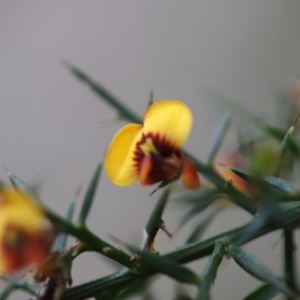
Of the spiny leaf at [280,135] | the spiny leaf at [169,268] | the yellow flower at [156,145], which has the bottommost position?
the spiny leaf at [169,268]

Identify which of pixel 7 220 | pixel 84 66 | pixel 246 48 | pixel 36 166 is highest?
pixel 246 48

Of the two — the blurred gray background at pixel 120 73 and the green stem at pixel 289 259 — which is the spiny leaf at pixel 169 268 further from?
the blurred gray background at pixel 120 73

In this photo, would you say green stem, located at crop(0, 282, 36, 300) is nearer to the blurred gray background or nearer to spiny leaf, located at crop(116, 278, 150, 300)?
spiny leaf, located at crop(116, 278, 150, 300)

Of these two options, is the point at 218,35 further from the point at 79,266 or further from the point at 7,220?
the point at 7,220

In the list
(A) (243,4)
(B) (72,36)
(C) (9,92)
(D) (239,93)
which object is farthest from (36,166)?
(A) (243,4)

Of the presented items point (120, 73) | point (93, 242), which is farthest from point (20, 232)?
point (120, 73)

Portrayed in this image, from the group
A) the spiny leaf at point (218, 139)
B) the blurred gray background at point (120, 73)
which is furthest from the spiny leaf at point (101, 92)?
the blurred gray background at point (120, 73)

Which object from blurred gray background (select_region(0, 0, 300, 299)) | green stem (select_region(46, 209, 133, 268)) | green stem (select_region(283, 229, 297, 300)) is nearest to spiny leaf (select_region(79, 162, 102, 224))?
green stem (select_region(46, 209, 133, 268))
